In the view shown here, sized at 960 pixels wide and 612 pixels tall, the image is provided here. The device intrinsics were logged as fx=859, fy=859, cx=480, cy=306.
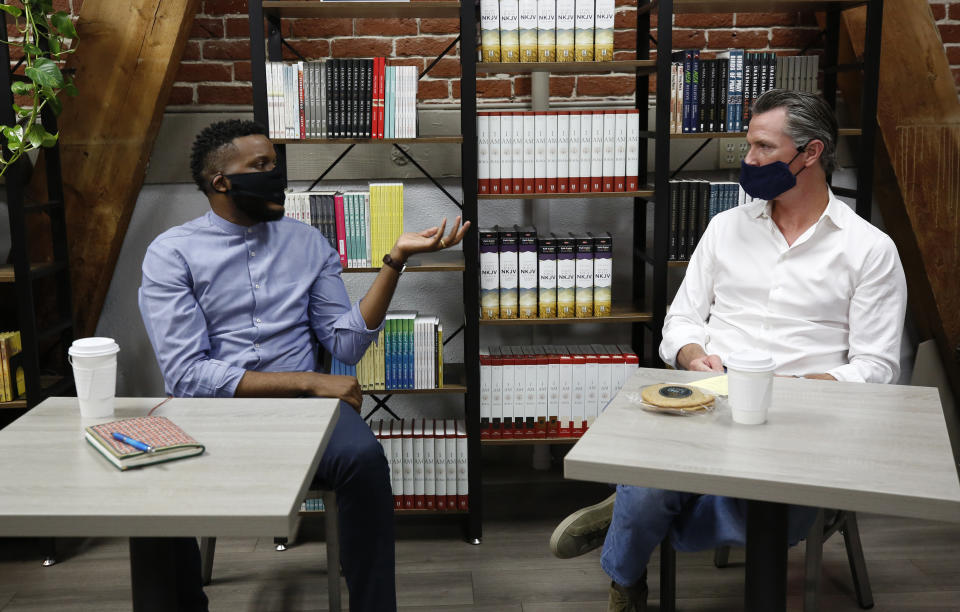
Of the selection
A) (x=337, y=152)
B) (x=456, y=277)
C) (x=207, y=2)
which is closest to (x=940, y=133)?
(x=456, y=277)

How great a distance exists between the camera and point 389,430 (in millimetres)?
2807

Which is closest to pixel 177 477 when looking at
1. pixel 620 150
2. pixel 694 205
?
pixel 620 150

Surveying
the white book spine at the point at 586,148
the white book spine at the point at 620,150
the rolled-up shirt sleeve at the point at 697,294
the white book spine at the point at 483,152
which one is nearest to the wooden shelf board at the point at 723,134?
the white book spine at the point at 620,150

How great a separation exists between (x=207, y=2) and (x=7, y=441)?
1995mm

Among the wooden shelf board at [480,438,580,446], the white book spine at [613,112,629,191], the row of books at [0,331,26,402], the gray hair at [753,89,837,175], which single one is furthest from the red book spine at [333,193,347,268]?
the gray hair at [753,89,837,175]

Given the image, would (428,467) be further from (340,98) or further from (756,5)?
(756,5)

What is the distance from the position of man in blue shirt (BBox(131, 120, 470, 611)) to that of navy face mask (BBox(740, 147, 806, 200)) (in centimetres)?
74

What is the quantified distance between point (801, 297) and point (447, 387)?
1.13 metres

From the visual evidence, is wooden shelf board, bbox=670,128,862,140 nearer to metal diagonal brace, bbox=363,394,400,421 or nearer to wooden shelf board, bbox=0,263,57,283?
metal diagonal brace, bbox=363,394,400,421

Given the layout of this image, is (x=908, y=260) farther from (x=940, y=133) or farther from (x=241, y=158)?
(x=241, y=158)

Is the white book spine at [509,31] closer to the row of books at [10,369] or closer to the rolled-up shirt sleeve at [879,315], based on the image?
the rolled-up shirt sleeve at [879,315]

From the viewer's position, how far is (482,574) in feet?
8.23

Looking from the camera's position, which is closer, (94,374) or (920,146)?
(94,374)

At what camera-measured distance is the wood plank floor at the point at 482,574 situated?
2.34 m
